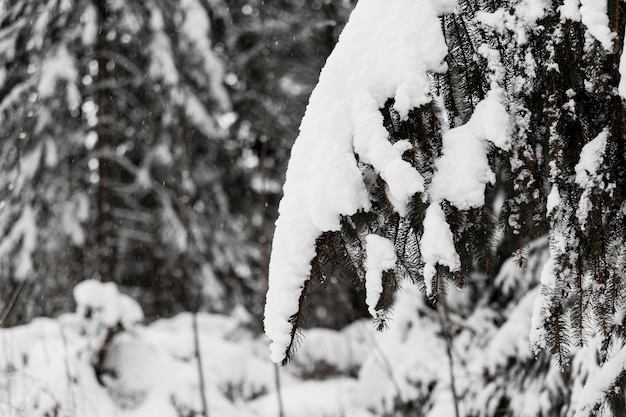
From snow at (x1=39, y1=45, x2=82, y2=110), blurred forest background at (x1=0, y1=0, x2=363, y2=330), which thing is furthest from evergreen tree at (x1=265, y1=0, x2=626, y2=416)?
snow at (x1=39, y1=45, x2=82, y2=110)

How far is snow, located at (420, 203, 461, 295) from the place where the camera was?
1.62 meters

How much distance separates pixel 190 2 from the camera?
326 inches

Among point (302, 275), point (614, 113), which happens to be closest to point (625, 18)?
point (614, 113)

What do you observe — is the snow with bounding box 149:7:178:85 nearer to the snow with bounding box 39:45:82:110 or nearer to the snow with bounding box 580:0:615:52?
the snow with bounding box 39:45:82:110

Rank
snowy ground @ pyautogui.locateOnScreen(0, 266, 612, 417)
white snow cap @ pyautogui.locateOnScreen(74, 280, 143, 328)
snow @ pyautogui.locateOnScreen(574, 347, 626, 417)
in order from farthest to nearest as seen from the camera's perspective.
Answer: white snow cap @ pyautogui.locateOnScreen(74, 280, 143, 328) → snowy ground @ pyautogui.locateOnScreen(0, 266, 612, 417) → snow @ pyautogui.locateOnScreen(574, 347, 626, 417)

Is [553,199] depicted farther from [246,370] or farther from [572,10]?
[246,370]

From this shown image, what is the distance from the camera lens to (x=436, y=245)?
5.38ft

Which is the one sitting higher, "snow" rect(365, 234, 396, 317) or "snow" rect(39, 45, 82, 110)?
"snow" rect(39, 45, 82, 110)

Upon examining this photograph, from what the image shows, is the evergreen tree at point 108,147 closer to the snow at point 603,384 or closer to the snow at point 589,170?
the snow at point 603,384

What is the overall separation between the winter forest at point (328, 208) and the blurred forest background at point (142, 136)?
5 centimetres

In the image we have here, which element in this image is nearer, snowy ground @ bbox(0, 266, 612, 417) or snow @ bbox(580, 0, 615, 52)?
snow @ bbox(580, 0, 615, 52)

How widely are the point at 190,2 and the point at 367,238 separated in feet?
24.6

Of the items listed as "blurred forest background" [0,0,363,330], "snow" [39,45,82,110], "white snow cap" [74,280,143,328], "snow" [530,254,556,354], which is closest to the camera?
"snow" [530,254,556,354]

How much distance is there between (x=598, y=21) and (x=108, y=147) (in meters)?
8.60
